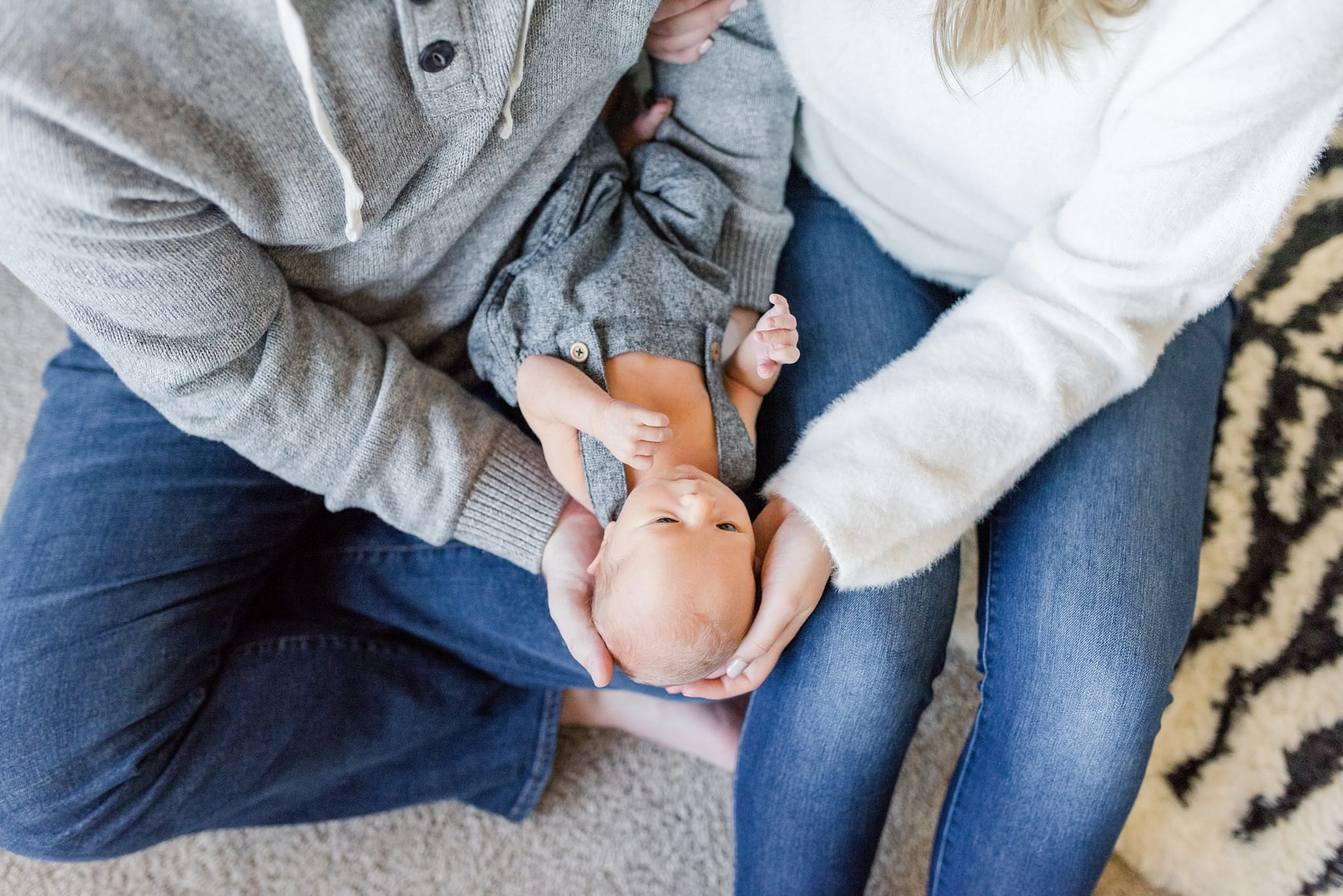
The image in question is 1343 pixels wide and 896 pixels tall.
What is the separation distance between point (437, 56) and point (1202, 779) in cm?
118

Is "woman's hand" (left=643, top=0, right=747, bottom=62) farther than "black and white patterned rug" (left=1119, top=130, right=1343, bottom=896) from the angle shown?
No

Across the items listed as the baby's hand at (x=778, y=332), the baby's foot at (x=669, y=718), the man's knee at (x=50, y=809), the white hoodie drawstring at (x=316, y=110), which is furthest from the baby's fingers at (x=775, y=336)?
the man's knee at (x=50, y=809)

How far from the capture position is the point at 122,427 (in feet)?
2.85

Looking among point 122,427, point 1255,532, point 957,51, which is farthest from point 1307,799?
point 122,427

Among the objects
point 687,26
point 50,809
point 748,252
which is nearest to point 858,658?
point 748,252

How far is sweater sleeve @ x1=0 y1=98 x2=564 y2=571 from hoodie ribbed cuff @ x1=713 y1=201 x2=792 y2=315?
0.29m

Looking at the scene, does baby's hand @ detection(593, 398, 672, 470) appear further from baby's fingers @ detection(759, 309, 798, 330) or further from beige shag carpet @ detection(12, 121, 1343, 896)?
beige shag carpet @ detection(12, 121, 1343, 896)

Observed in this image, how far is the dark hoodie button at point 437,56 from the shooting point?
2.13ft

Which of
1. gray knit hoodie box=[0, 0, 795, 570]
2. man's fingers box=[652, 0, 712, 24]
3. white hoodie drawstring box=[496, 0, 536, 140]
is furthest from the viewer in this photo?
man's fingers box=[652, 0, 712, 24]

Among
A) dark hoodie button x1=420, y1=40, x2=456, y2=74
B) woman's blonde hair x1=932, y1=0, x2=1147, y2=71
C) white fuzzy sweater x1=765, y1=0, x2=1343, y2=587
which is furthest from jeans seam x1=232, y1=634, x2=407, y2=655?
woman's blonde hair x1=932, y1=0, x2=1147, y2=71

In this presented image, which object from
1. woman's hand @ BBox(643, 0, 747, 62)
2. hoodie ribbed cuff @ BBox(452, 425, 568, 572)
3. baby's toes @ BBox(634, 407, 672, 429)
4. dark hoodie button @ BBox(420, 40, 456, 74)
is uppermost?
dark hoodie button @ BBox(420, 40, 456, 74)

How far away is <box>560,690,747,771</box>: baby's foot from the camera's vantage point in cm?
112

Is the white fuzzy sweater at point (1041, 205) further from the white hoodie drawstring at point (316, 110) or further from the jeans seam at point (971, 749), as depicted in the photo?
the white hoodie drawstring at point (316, 110)

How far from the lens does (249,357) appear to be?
75 cm
